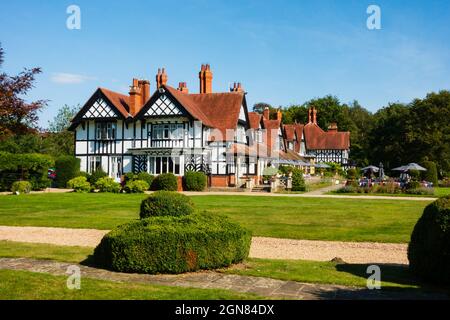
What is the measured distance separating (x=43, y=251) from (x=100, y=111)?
29.1 m

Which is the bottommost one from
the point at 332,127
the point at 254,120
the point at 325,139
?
the point at 325,139

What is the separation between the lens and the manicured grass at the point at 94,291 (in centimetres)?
612

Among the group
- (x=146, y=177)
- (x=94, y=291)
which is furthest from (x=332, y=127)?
(x=94, y=291)

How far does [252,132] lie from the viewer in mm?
42406

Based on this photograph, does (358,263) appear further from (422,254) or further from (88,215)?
(88,215)

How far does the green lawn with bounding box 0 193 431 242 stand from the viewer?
1355 cm

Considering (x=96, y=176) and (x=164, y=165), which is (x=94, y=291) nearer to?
(x=96, y=176)

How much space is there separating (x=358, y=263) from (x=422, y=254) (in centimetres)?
231

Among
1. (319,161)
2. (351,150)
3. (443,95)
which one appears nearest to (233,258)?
(443,95)

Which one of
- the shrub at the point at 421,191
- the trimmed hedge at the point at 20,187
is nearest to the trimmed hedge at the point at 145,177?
the trimmed hedge at the point at 20,187

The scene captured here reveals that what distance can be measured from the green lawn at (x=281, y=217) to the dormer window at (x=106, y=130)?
1641 centimetres

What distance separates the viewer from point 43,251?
10.1m

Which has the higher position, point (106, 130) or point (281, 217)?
point (106, 130)

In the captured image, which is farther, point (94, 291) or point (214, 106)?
point (214, 106)
